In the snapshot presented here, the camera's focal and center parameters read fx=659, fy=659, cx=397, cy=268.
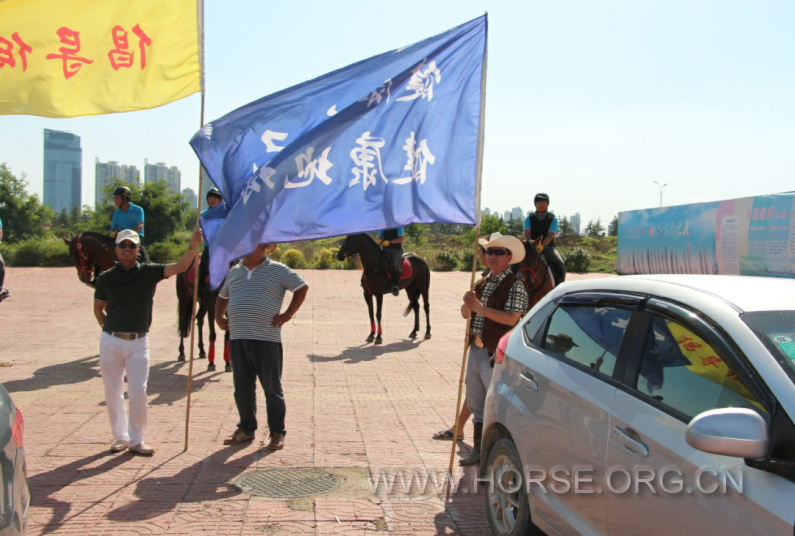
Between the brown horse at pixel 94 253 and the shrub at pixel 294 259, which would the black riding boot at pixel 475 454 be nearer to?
the brown horse at pixel 94 253

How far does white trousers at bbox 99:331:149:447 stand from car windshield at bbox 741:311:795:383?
5.22 meters

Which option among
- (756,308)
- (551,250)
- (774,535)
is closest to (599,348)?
(756,308)

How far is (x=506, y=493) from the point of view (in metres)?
4.34

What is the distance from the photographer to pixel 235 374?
649 centimetres

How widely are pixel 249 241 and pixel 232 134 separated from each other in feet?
3.39

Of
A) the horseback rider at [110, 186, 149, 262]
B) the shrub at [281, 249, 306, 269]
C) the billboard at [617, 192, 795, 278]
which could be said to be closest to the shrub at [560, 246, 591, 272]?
the billboard at [617, 192, 795, 278]

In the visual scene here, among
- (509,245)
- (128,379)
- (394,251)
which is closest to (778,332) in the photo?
(509,245)

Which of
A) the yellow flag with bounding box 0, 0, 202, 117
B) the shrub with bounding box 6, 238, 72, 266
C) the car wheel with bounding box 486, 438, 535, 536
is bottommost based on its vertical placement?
the car wheel with bounding box 486, 438, 535, 536

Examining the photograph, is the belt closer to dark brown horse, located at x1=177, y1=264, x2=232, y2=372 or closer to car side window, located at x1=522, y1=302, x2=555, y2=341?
car side window, located at x1=522, y1=302, x2=555, y2=341

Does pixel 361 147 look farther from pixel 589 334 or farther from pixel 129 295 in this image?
pixel 589 334

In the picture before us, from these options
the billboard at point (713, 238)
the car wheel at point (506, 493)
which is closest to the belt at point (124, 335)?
the car wheel at point (506, 493)

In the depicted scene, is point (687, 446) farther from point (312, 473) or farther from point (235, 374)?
point (235, 374)

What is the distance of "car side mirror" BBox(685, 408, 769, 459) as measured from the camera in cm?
238

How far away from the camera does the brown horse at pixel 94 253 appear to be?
35.1 feet
